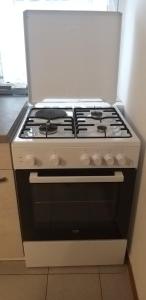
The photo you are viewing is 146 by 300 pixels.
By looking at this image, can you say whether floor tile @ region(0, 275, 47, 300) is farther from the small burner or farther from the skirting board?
the small burner

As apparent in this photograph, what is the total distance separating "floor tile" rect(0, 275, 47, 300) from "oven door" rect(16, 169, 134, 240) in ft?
0.89

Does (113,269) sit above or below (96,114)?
below

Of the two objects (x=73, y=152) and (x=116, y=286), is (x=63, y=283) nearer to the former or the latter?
(x=116, y=286)

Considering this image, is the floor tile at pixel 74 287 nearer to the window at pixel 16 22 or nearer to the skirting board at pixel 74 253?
the skirting board at pixel 74 253

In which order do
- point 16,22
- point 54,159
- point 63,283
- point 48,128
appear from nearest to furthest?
point 54,159
point 48,128
point 63,283
point 16,22

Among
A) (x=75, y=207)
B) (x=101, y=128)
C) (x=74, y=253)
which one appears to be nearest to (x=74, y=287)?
(x=74, y=253)

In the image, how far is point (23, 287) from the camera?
139 cm

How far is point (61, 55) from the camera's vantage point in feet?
4.57

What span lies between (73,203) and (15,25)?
116 centimetres

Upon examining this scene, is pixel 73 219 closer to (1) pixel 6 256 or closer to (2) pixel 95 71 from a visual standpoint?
(1) pixel 6 256

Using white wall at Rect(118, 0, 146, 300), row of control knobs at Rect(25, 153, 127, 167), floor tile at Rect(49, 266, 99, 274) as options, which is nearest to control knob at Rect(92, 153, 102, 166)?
row of control knobs at Rect(25, 153, 127, 167)

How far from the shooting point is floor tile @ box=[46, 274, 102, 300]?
1344 millimetres

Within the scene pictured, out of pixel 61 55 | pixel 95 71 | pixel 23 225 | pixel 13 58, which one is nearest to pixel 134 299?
pixel 23 225

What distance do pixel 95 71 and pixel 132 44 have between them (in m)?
0.24
